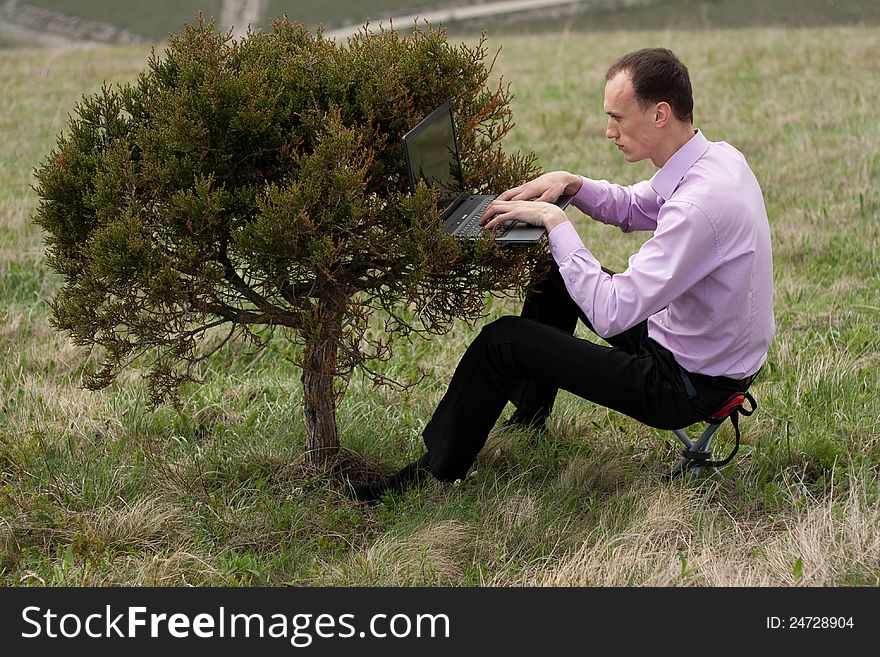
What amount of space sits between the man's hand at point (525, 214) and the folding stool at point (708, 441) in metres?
1.06

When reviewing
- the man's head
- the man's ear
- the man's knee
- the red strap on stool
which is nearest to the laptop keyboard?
the man's knee

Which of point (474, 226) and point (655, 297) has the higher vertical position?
point (474, 226)

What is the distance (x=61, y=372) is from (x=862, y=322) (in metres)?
4.87

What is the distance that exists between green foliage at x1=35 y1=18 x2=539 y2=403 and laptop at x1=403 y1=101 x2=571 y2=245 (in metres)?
0.10

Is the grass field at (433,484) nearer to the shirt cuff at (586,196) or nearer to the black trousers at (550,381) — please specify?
the black trousers at (550,381)

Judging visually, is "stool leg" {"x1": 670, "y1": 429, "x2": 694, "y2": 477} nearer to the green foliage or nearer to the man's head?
the green foliage

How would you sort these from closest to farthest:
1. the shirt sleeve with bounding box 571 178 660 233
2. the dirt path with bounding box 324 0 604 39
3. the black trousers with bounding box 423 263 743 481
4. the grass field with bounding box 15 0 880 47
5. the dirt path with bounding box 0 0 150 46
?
1. the black trousers with bounding box 423 263 743 481
2. the shirt sleeve with bounding box 571 178 660 233
3. the grass field with bounding box 15 0 880 47
4. the dirt path with bounding box 0 0 150 46
5. the dirt path with bounding box 324 0 604 39

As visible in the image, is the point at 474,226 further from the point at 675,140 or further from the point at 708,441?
the point at 708,441

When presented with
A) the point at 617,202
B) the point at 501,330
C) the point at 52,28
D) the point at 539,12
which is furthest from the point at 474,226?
the point at 52,28

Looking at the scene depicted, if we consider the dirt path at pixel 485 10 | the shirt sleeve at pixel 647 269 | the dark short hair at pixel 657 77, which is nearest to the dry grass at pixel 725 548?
the shirt sleeve at pixel 647 269

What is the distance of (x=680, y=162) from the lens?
158 inches

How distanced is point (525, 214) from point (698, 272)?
2.30 ft

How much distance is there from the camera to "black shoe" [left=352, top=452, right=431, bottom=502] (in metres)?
4.34

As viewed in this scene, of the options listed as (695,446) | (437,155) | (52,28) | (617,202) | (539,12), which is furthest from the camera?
(539,12)
